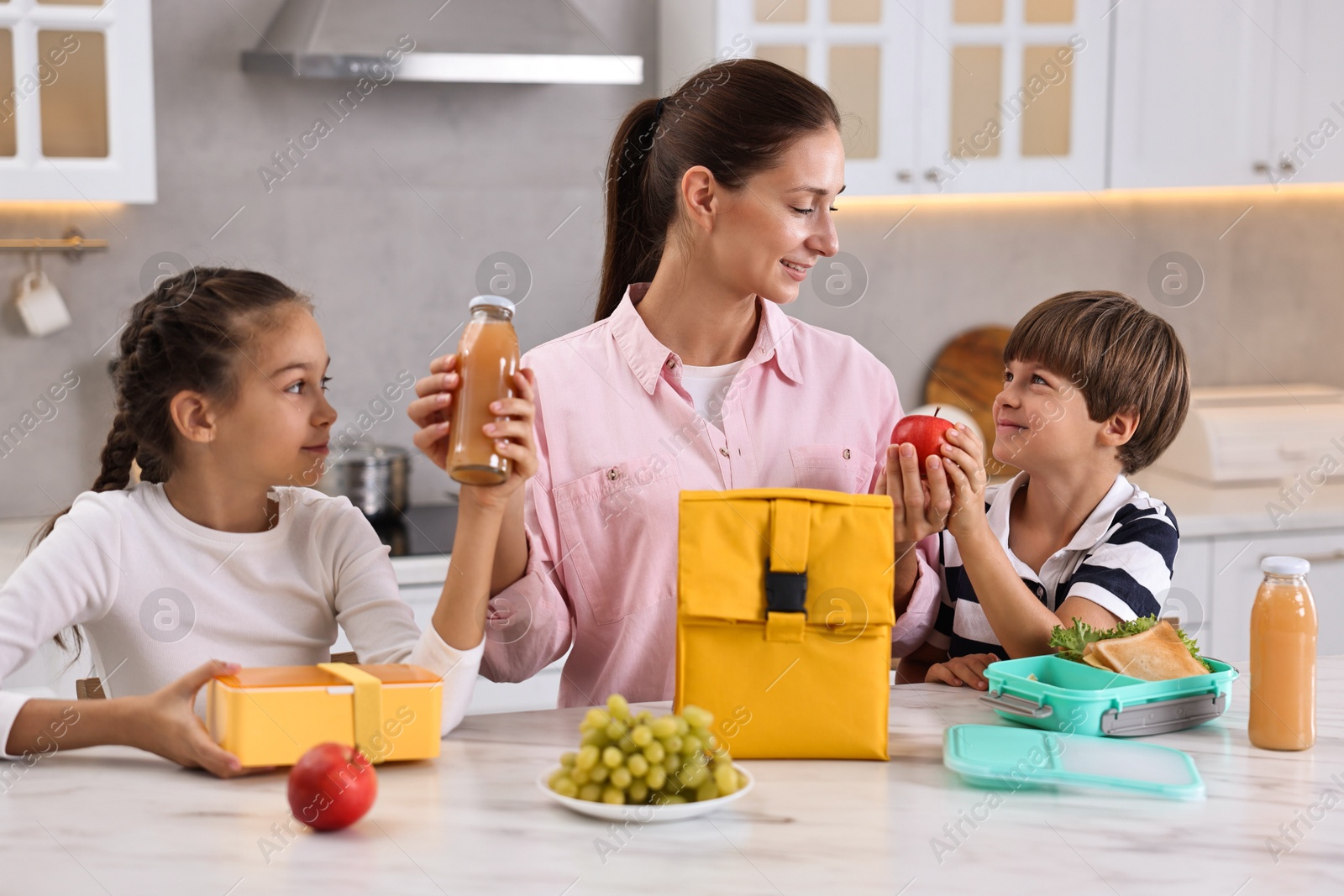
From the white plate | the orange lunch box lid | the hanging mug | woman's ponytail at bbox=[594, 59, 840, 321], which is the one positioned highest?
woman's ponytail at bbox=[594, 59, 840, 321]

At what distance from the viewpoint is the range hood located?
255 centimetres

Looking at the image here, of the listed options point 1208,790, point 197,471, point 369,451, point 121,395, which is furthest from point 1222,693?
point 369,451

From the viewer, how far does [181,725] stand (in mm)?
1139

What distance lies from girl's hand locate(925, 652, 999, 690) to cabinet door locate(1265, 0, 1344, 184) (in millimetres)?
2126

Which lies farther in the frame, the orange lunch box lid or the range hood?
the range hood

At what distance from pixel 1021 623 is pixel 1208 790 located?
29 cm

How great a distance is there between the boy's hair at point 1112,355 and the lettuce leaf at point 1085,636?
360 mm

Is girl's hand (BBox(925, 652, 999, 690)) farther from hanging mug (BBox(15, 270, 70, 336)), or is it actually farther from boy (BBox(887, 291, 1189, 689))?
hanging mug (BBox(15, 270, 70, 336))

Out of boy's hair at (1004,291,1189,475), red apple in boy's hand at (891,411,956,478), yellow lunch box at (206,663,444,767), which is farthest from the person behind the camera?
boy's hair at (1004,291,1189,475)

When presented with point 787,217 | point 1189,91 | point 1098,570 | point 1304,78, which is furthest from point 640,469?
point 1304,78

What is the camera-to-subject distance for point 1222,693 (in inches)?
50.7

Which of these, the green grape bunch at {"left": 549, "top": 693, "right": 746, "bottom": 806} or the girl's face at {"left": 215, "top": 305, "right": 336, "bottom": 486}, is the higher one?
the girl's face at {"left": 215, "top": 305, "right": 336, "bottom": 486}

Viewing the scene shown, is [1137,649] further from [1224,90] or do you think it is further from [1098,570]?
[1224,90]

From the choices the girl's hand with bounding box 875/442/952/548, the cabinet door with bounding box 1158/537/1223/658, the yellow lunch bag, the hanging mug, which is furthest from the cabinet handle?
the hanging mug
